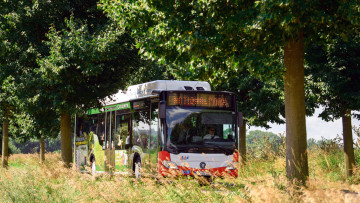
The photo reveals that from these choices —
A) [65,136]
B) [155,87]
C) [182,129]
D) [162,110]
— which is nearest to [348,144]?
[182,129]

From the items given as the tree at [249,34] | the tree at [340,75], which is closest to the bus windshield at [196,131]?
the tree at [249,34]

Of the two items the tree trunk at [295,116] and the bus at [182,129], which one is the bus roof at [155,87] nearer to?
the bus at [182,129]

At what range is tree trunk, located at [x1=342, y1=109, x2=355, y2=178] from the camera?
1437 centimetres

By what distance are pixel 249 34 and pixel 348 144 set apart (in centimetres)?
629

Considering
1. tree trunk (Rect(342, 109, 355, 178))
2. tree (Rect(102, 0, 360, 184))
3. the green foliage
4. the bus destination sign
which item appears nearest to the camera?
tree (Rect(102, 0, 360, 184))

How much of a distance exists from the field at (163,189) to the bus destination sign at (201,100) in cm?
297

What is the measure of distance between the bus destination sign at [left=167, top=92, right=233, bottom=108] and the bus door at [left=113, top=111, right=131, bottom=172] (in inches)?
125

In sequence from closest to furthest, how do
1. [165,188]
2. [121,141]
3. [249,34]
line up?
[165,188]
[249,34]
[121,141]

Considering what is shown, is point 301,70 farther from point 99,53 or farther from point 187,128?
point 99,53

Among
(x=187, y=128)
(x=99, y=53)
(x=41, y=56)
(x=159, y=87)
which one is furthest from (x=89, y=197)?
(x=41, y=56)

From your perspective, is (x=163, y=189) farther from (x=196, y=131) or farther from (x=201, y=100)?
(x=201, y=100)

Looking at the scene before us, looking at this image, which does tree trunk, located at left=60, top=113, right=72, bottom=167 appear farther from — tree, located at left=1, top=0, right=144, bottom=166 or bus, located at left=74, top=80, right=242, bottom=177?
bus, located at left=74, top=80, right=242, bottom=177

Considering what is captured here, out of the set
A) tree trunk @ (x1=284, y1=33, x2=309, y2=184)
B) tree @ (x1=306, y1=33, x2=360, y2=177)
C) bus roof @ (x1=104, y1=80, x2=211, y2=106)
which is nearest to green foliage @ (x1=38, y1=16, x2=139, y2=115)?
bus roof @ (x1=104, y1=80, x2=211, y2=106)

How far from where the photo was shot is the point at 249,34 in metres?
10.8
